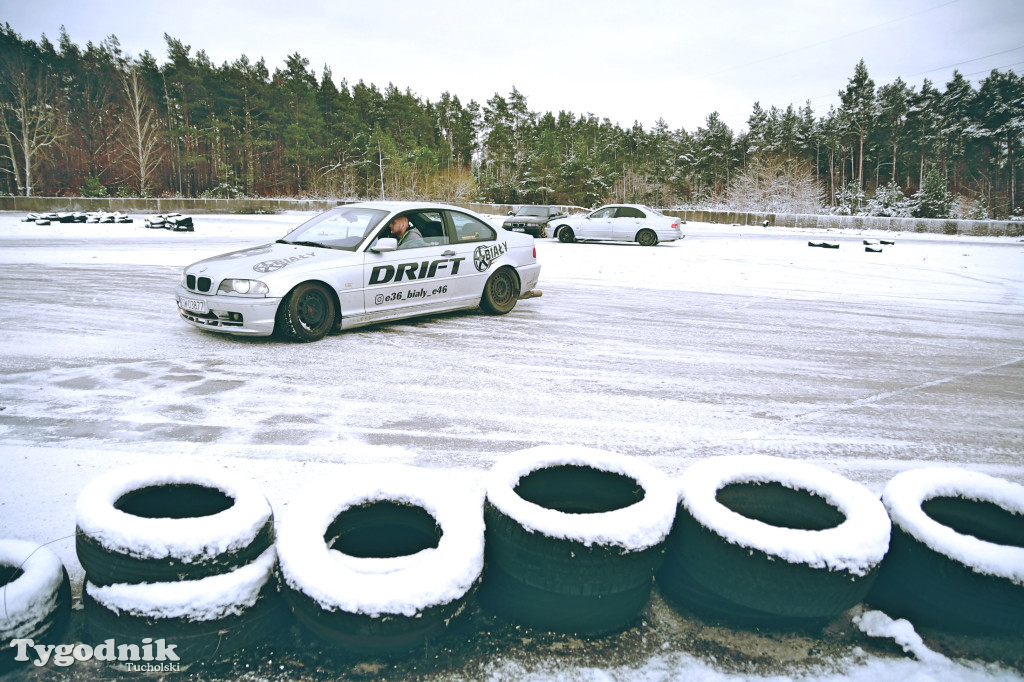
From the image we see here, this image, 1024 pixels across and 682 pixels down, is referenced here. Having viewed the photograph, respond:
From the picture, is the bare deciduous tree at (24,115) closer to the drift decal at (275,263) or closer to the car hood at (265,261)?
the car hood at (265,261)

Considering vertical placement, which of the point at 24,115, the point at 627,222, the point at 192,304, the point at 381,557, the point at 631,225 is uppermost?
the point at 24,115

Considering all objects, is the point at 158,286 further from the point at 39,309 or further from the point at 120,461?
the point at 120,461

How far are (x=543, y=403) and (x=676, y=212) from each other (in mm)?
45328

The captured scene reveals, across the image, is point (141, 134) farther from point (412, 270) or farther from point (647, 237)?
point (412, 270)

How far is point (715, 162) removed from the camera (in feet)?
279

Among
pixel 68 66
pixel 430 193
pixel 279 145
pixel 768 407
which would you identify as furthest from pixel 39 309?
pixel 68 66

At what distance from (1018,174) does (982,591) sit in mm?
87084

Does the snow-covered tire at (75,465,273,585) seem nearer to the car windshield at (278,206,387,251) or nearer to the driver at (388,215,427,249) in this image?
the car windshield at (278,206,387,251)

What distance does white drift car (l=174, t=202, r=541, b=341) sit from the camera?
6.20 m

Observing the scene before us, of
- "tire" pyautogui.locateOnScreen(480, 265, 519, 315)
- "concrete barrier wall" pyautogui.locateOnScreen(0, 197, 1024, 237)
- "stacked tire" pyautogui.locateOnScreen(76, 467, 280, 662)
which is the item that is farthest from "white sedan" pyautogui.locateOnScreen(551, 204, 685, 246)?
"stacked tire" pyautogui.locateOnScreen(76, 467, 280, 662)

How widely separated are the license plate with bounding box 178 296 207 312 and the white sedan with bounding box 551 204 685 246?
1779 cm


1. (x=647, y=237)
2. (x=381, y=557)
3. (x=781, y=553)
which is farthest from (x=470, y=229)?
(x=647, y=237)

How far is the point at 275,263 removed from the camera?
20.8ft

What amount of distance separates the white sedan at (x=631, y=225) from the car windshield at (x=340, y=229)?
53.1ft
